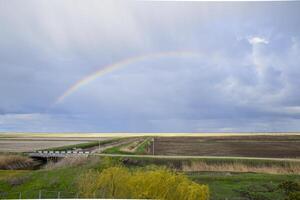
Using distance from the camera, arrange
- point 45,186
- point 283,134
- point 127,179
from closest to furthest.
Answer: point 127,179 < point 45,186 < point 283,134

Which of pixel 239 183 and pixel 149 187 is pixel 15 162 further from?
pixel 149 187

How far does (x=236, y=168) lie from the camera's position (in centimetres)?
3609

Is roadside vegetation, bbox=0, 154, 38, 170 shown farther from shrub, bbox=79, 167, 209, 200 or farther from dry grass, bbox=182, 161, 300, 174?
shrub, bbox=79, 167, 209, 200

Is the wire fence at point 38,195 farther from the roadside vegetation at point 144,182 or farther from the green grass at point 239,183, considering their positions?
the green grass at point 239,183

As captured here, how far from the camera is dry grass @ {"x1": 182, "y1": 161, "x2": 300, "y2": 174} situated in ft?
114

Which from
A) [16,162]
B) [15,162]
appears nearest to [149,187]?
[15,162]

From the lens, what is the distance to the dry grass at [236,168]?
34.6 m

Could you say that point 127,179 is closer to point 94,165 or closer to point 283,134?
point 94,165

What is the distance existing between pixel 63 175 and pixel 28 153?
17965mm

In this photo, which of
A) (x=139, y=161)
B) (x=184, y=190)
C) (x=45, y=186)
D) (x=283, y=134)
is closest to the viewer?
(x=184, y=190)

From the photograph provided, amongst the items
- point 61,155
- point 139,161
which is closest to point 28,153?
point 61,155

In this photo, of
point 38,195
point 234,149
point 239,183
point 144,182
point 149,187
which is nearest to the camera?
point 149,187

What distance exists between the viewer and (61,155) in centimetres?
4353

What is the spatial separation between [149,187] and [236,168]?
2135 centimetres
